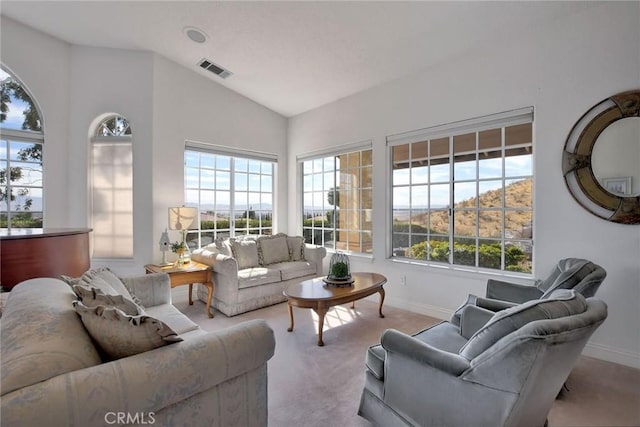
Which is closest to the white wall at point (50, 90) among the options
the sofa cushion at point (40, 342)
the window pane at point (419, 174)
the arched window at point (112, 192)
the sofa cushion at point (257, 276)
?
the arched window at point (112, 192)

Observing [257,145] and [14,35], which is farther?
[257,145]

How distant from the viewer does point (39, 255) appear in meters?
2.10

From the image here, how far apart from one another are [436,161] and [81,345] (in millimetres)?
3592

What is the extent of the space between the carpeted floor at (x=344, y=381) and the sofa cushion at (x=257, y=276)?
43 cm

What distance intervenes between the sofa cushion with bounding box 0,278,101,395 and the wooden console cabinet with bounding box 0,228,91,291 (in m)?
0.84

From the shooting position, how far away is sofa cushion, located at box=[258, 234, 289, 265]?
427cm

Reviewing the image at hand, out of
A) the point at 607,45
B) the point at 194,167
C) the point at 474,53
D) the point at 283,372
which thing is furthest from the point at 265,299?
the point at 607,45

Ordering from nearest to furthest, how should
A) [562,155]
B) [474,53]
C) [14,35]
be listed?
[562,155]
[474,53]
[14,35]

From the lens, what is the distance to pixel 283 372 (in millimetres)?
2303

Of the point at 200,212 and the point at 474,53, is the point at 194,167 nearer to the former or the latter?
the point at 200,212

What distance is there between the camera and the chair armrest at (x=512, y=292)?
2324 millimetres

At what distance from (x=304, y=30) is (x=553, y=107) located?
2.50m

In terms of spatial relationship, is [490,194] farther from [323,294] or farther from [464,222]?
[323,294]

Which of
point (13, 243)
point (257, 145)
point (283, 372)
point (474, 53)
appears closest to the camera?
point (13, 243)
